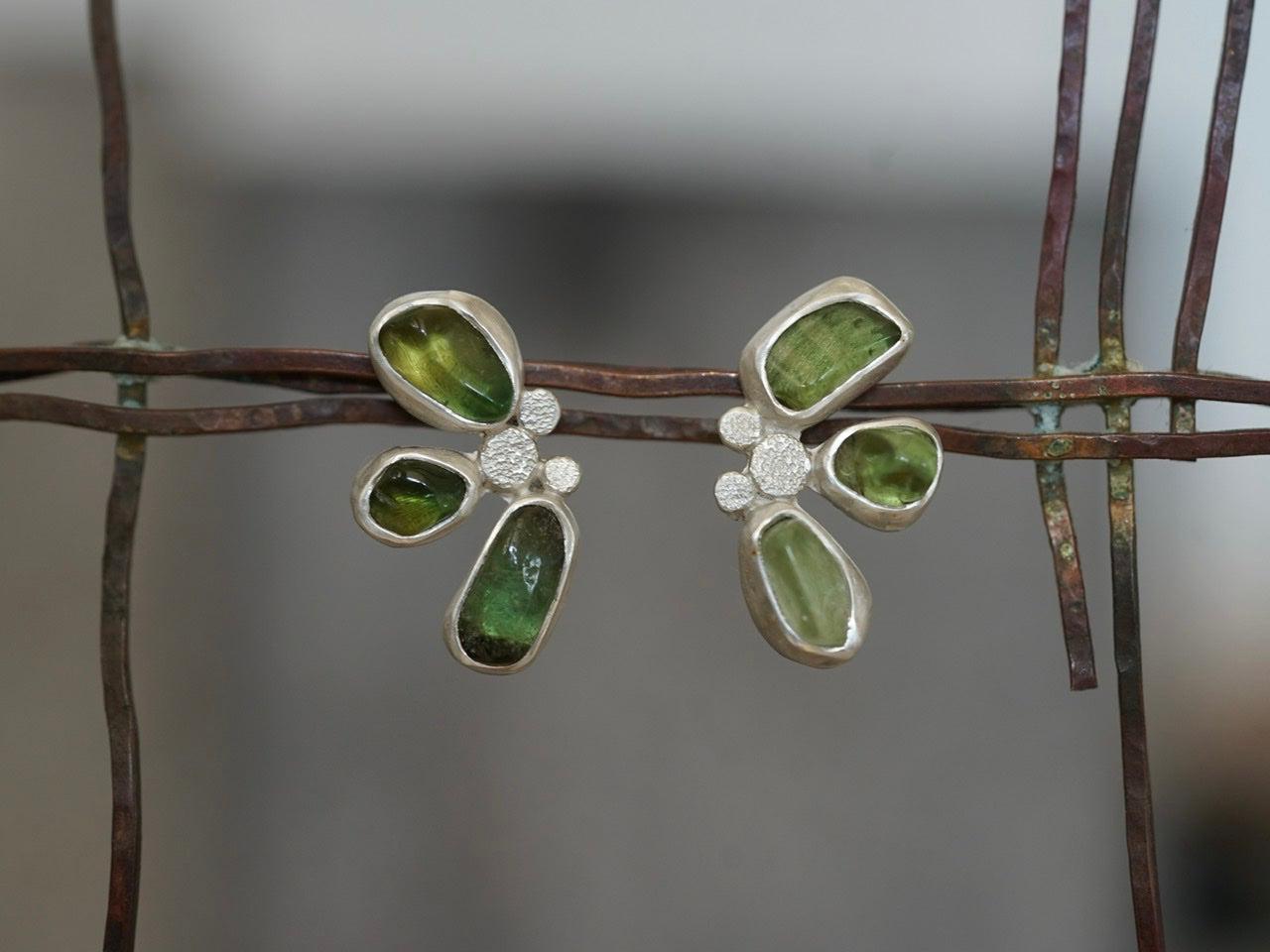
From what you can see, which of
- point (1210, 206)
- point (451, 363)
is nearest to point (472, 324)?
point (451, 363)

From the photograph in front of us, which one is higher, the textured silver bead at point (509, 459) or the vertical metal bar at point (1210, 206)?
the vertical metal bar at point (1210, 206)

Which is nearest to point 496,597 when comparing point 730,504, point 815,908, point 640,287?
point 730,504

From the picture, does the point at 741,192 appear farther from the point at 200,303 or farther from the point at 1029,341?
the point at 200,303

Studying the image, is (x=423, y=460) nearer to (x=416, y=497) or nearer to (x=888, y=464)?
(x=416, y=497)

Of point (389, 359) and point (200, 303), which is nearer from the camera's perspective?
point (389, 359)

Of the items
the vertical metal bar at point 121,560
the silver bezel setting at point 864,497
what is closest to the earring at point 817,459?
the silver bezel setting at point 864,497

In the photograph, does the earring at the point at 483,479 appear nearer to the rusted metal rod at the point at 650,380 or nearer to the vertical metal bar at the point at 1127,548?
the rusted metal rod at the point at 650,380

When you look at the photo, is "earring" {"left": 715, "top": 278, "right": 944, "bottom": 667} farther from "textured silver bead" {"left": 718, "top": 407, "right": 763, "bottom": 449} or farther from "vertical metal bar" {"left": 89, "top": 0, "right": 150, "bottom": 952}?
"vertical metal bar" {"left": 89, "top": 0, "right": 150, "bottom": 952}

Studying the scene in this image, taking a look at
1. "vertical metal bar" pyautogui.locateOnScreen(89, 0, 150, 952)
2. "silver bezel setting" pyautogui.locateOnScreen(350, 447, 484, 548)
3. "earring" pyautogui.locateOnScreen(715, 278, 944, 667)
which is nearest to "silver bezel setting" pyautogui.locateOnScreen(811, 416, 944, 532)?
"earring" pyautogui.locateOnScreen(715, 278, 944, 667)

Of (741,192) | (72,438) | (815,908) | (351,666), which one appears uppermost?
(741,192)
